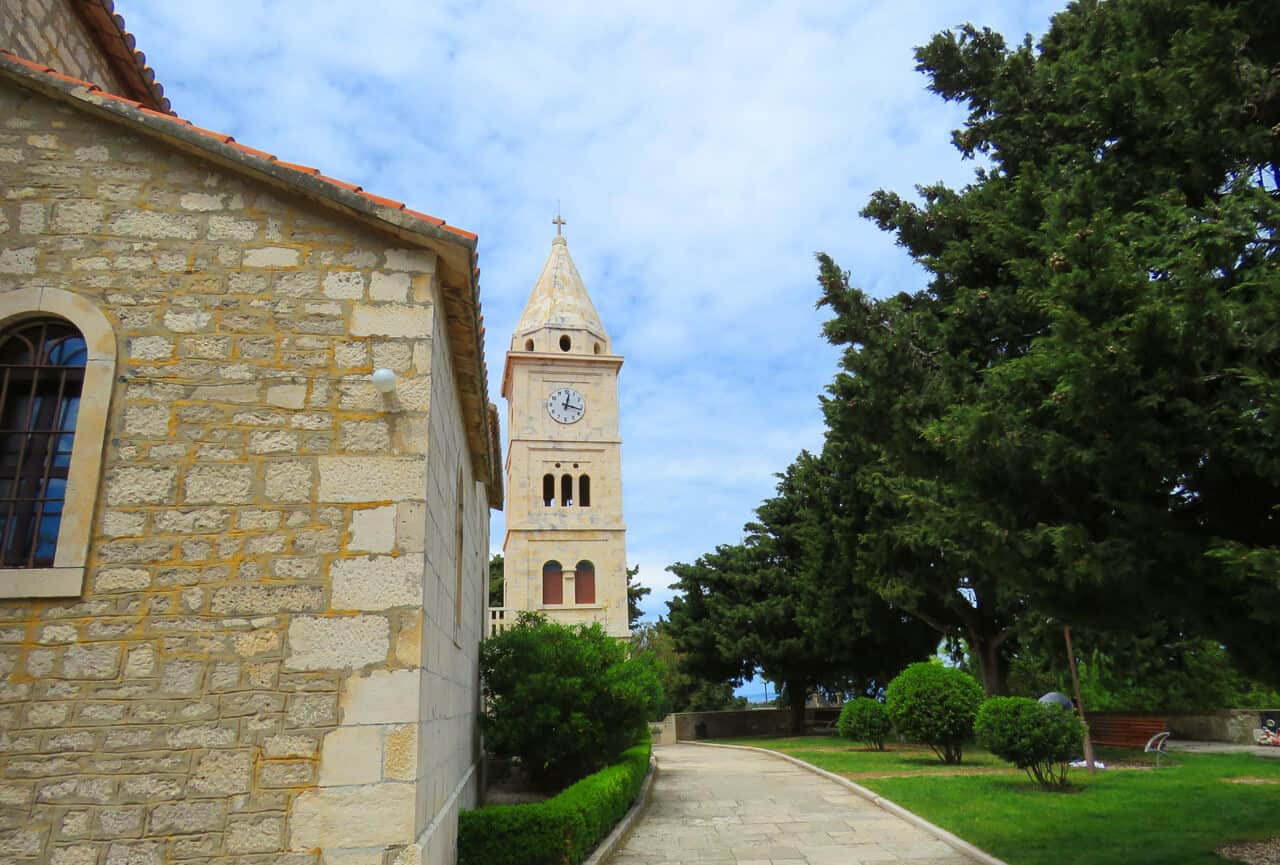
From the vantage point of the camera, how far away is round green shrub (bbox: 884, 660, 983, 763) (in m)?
17.8

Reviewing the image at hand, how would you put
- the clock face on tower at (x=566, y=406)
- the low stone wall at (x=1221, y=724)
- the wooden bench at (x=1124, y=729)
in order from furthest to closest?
the clock face on tower at (x=566, y=406) < the low stone wall at (x=1221, y=724) < the wooden bench at (x=1124, y=729)

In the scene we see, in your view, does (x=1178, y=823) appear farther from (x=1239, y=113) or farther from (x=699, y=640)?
(x=699, y=640)

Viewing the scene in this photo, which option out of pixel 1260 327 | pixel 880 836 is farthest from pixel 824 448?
pixel 1260 327

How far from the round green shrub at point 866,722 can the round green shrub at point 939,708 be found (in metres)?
2.48

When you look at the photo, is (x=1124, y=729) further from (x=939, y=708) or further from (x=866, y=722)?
(x=939, y=708)

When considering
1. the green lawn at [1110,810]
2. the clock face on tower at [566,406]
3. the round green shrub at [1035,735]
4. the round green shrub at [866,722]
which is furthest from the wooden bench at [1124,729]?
the clock face on tower at [566,406]

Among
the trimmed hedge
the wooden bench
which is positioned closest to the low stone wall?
the wooden bench

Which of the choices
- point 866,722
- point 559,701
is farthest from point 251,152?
point 866,722

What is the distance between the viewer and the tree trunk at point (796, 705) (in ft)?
104

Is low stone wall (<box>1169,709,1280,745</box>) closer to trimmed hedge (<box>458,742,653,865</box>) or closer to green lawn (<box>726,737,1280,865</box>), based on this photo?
green lawn (<box>726,737,1280,865</box>)

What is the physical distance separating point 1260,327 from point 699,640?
28232mm

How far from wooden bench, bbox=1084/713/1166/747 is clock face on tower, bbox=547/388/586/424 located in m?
22.9

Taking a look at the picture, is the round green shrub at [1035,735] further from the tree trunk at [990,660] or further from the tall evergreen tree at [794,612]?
the tall evergreen tree at [794,612]

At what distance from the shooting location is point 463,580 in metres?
9.95
